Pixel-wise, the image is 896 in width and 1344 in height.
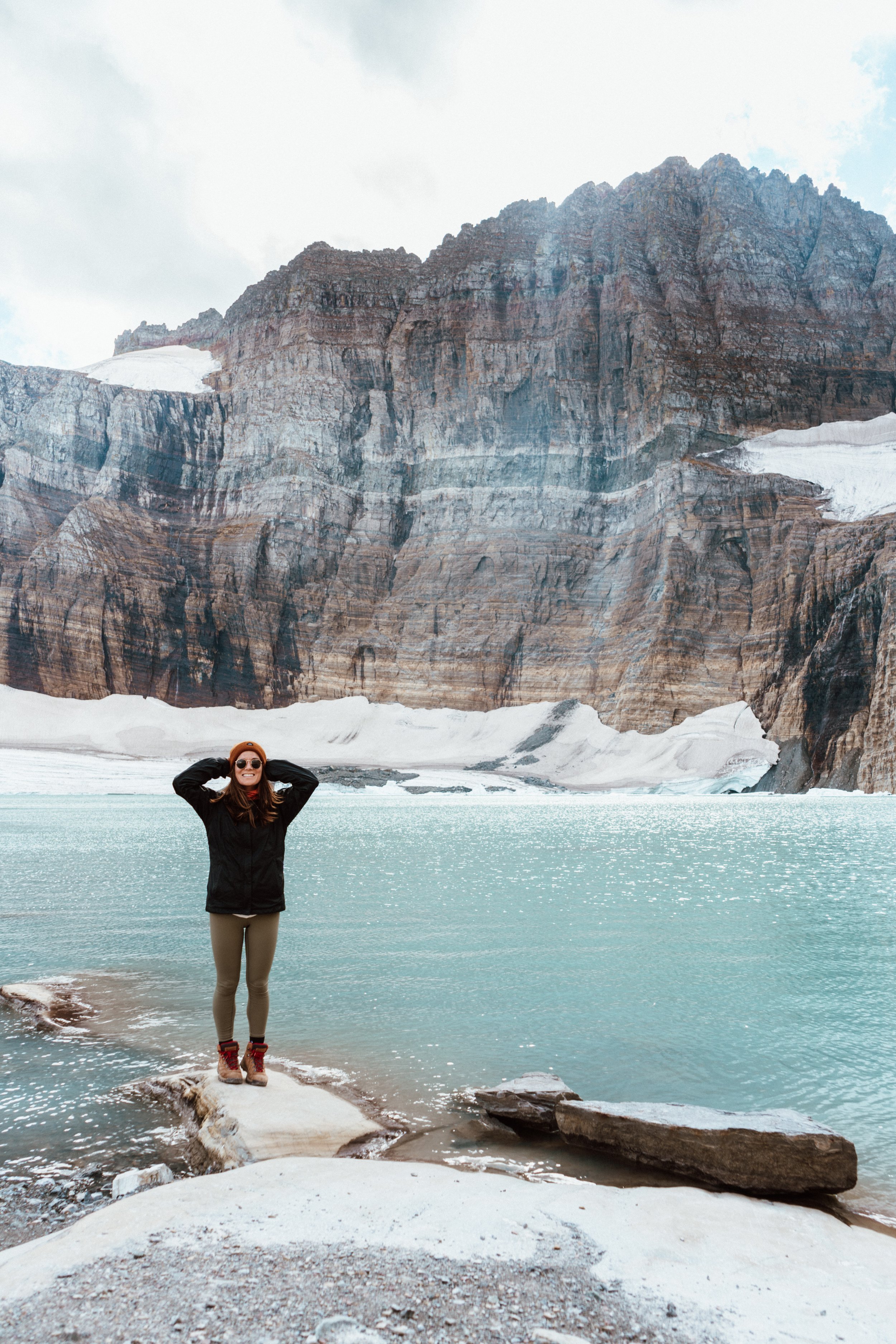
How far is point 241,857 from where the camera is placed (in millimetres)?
4328

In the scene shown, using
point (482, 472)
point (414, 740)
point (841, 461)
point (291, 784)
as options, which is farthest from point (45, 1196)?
point (841, 461)

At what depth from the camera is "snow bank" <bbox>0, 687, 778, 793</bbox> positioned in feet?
179

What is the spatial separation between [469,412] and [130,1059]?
7343 centimetres

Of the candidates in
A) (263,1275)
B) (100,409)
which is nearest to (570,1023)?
(263,1275)

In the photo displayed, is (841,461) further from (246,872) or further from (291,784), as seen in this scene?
(246,872)

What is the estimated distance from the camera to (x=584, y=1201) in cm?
333

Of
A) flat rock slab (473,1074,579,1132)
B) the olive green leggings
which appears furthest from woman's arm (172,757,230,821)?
flat rock slab (473,1074,579,1132)

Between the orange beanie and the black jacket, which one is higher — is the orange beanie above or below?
above

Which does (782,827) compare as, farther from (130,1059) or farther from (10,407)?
(10,407)

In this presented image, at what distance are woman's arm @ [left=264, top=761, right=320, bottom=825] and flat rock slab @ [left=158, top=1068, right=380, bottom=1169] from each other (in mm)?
1425

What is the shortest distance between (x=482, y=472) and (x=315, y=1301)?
72973mm

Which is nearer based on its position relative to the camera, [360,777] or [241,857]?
[241,857]

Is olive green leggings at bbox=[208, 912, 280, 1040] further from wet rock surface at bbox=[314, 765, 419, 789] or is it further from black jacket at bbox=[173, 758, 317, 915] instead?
wet rock surface at bbox=[314, 765, 419, 789]

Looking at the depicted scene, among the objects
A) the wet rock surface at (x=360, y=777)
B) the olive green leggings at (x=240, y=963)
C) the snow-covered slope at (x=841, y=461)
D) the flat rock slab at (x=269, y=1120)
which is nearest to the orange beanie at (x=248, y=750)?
the olive green leggings at (x=240, y=963)
